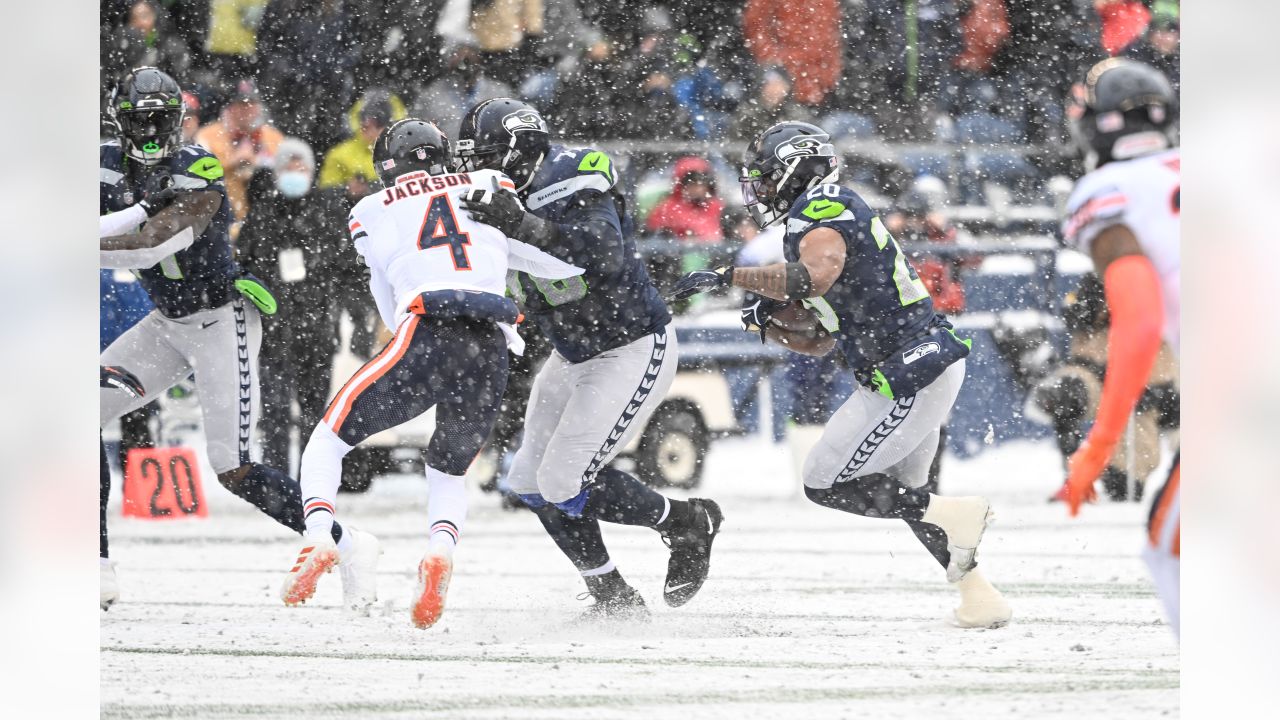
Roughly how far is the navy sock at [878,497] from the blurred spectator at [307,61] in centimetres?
370

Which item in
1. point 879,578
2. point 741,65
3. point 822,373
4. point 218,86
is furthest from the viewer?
point 741,65

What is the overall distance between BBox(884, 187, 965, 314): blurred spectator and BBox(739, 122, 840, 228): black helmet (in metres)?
2.87

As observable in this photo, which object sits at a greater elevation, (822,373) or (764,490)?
(822,373)

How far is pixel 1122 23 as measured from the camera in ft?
24.7

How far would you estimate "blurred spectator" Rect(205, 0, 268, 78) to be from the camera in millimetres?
7227

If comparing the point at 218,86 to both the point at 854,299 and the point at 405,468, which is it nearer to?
the point at 405,468

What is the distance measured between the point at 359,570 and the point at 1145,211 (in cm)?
222

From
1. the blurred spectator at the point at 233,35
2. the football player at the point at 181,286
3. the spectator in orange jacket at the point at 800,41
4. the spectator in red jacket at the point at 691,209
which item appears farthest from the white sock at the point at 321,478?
the spectator in orange jacket at the point at 800,41

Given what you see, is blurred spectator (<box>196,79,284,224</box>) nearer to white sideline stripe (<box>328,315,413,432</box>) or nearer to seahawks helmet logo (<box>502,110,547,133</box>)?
seahawks helmet logo (<box>502,110,547,133</box>)

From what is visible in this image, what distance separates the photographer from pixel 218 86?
717 cm

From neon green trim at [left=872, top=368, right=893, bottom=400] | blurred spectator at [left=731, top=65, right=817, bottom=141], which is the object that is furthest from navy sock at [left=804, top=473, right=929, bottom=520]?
blurred spectator at [left=731, top=65, right=817, bottom=141]

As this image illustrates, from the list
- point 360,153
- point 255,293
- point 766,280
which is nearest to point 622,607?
point 766,280
